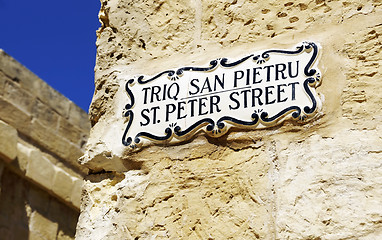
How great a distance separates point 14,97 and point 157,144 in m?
3.51

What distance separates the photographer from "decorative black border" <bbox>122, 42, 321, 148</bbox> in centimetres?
132

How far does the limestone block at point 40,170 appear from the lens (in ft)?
15.0

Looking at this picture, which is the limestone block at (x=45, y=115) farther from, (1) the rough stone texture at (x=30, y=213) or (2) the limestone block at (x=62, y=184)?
(1) the rough stone texture at (x=30, y=213)

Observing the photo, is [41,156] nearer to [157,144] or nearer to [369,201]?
[157,144]

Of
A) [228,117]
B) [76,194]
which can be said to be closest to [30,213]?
[76,194]

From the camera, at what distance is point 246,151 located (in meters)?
1.35

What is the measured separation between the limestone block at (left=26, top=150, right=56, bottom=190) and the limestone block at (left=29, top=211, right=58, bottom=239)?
24cm

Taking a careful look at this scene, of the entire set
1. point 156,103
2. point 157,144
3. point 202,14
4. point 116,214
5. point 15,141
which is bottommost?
point 116,214

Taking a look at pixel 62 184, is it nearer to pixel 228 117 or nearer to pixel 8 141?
pixel 8 141

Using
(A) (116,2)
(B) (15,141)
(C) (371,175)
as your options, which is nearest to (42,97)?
(B) (15,141)

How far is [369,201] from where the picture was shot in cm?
116

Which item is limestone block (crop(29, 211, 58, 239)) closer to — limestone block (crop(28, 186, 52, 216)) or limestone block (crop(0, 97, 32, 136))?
limestone block (crop(28, 186, 52, 216))

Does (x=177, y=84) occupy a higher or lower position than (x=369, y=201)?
higher

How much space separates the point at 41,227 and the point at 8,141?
716 mm
